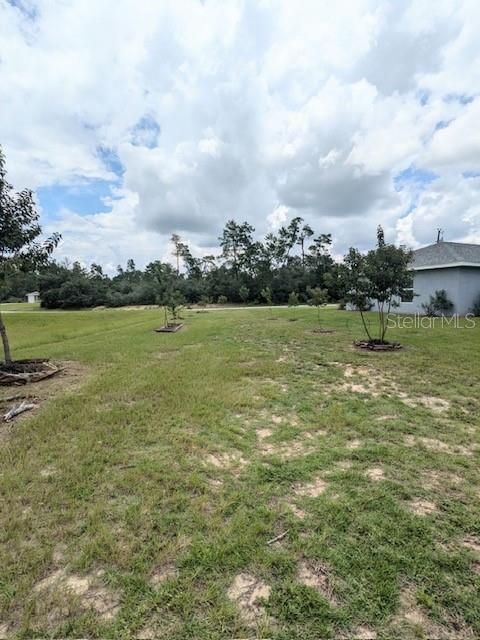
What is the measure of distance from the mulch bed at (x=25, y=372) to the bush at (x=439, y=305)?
15.8 metres

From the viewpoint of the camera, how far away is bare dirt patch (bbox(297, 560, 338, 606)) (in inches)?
70.4

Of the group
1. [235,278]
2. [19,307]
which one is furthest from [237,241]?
[19,307]

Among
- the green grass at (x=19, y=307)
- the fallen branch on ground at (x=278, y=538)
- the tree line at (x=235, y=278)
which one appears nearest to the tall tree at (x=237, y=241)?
the tree line at (x=235, y=278)

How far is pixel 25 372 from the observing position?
6.36m

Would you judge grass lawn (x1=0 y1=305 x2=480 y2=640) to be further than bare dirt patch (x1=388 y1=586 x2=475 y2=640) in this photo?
Yes

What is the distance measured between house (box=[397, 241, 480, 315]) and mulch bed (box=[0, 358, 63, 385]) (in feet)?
45.0

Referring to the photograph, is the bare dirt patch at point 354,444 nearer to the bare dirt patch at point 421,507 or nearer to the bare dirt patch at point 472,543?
the bare dirt patch at point 421,507

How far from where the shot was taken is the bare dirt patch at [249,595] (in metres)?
1.69

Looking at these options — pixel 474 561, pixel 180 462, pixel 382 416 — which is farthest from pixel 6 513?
pixel 382 416

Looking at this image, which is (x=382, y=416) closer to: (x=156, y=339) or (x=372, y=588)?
(x=372, y=588)

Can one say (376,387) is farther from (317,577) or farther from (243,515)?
(317,577)

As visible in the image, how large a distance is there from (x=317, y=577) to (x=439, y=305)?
653 inches

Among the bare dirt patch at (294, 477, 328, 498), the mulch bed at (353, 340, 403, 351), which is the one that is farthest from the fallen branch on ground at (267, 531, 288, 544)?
the mulch bed at (353, 340, 403, 351)

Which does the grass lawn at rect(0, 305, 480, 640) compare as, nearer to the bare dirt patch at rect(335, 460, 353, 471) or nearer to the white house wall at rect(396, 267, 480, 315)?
the bare dirt patch at rect(335, 460, 353, 471)
